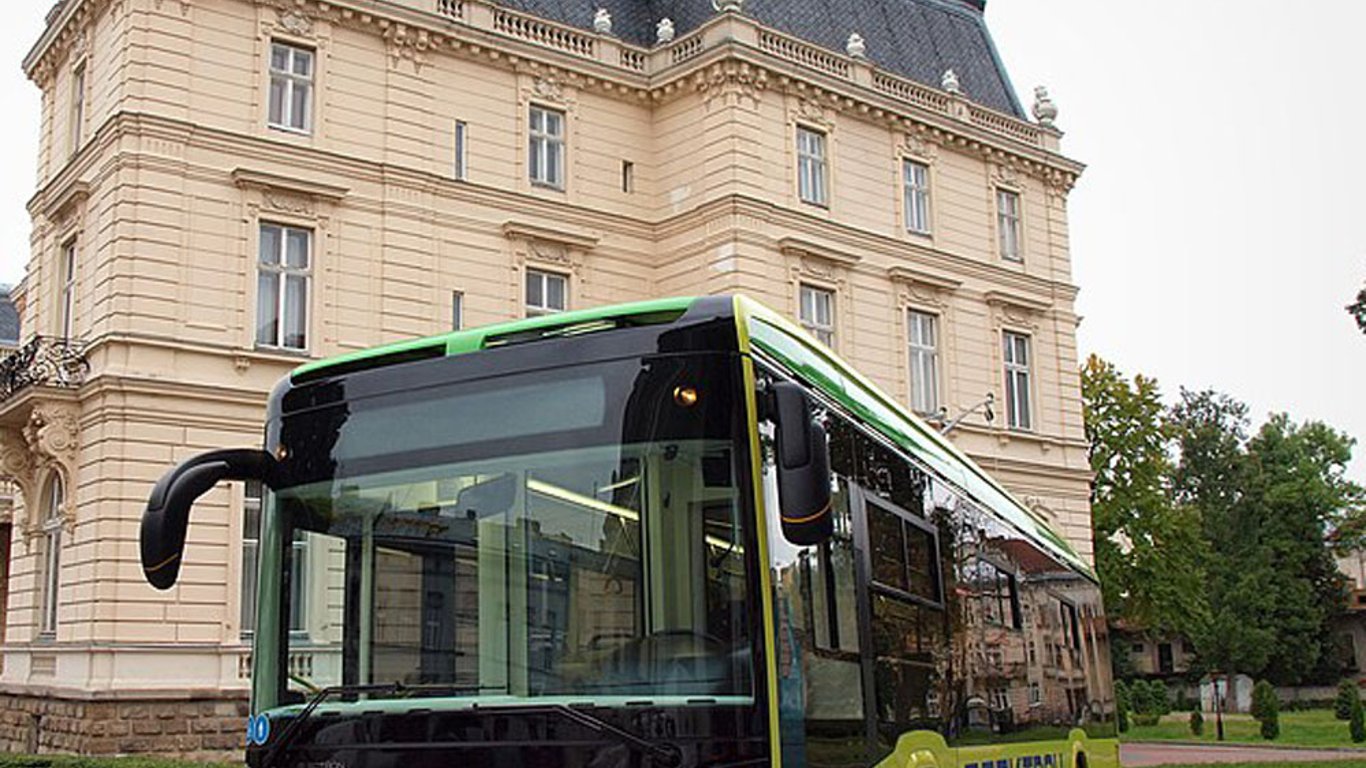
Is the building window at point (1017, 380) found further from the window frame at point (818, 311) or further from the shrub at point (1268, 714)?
the shrub at point (1268, 714)

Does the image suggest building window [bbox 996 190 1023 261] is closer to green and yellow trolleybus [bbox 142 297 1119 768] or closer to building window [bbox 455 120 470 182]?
building window [bbox 455 120 470 182]

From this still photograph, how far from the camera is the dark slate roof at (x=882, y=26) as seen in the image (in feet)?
117

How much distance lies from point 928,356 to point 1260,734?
69.6 ft

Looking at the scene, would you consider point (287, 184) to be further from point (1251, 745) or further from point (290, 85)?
point (1251, 745)

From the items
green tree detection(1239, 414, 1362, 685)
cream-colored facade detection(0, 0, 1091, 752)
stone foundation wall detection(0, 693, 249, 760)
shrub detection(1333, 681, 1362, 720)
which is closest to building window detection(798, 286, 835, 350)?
cream-colored facade detection(0, 0, 1091, 752)

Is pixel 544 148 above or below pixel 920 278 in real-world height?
above

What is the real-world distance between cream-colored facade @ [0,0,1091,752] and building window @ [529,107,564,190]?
20cm

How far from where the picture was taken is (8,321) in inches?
Answer: 2160

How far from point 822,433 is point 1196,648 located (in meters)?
A: 79.7

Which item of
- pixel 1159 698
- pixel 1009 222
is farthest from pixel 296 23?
pixel 1159 698

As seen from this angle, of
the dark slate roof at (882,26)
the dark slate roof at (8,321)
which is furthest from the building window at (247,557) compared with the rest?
the dark slate roof at (8,321)

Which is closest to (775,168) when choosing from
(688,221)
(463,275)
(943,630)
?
(688,221)

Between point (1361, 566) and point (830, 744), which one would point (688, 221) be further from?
point (1361, 566)

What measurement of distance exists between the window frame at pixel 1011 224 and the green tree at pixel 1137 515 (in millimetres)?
15225
